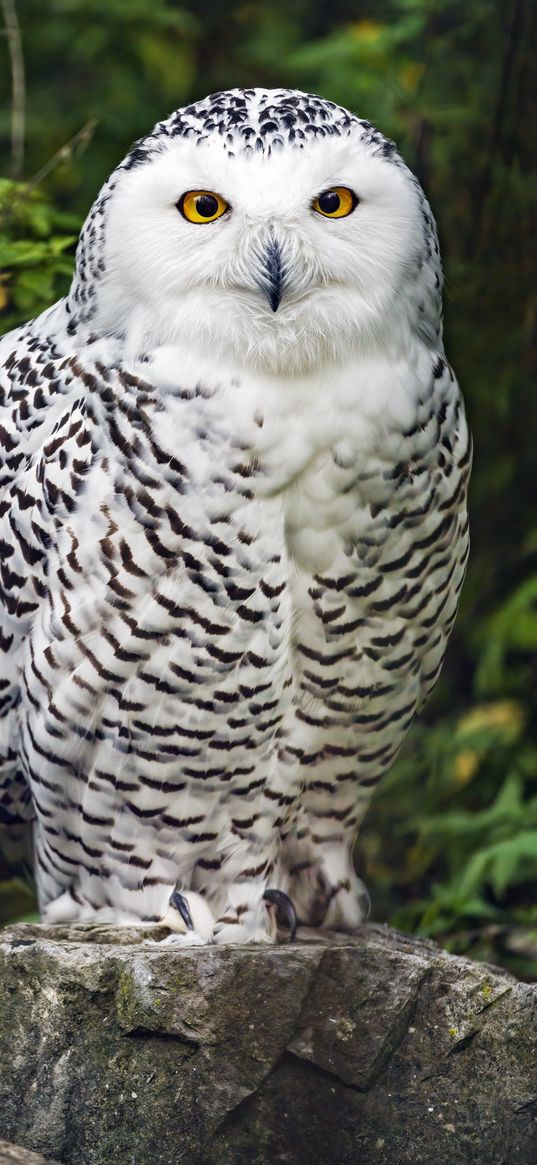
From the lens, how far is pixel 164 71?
6.39 metres

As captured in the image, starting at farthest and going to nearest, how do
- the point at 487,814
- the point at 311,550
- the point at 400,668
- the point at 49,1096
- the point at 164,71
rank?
the point at 164,71 → the point at 487,814 → the point at 400,668 → the point at 311,550 → the point at 49,1096

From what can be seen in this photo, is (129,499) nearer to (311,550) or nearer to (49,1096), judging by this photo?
(311,550)

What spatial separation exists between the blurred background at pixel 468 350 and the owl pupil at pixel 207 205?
1583mm

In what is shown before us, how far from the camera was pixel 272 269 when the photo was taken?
9.04ft

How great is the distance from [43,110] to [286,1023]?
4690 millimetres

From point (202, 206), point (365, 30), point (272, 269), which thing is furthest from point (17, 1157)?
point (365, 30)

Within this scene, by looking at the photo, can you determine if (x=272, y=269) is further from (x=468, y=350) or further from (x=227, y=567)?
(x=468, y=350)

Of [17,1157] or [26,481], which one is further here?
[26,481]

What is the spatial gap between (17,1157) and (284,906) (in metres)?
1.01

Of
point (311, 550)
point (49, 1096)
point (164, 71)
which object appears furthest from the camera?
point (164, 71)

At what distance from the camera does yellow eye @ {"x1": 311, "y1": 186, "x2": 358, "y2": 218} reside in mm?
2836

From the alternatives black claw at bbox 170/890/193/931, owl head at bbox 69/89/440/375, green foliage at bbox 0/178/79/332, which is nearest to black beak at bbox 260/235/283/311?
owl head at bbox 69/89/440/375

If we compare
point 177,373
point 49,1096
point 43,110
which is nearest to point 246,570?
point 177,373

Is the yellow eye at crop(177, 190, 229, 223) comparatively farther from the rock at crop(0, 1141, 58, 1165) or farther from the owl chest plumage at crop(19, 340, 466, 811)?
the rock at crop(0, 1141, 58, 1165)
